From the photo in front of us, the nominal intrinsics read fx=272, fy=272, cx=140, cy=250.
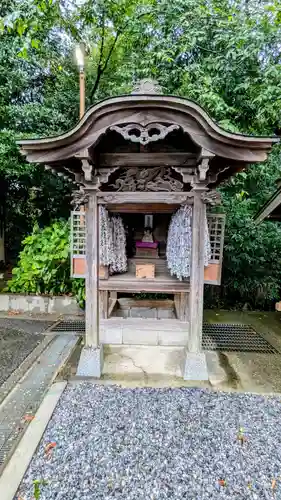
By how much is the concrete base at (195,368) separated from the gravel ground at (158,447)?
23 cm

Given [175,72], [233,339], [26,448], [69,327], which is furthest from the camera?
[175,72]

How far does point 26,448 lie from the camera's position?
6.54ft

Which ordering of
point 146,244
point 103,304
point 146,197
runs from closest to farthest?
point 146,197, point 103,304, point 146,244

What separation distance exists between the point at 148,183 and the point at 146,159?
0.25m

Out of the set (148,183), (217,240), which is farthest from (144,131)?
(217,240)

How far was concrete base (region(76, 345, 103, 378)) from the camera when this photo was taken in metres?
2.99

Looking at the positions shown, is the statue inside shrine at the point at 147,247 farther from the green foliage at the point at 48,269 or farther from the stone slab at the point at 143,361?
the green foliage at the point at 48,269

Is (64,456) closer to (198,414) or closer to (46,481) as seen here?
(46,481)

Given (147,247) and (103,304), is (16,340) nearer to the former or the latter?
(103,304)

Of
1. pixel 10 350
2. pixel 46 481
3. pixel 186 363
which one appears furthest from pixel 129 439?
pixel 10 350

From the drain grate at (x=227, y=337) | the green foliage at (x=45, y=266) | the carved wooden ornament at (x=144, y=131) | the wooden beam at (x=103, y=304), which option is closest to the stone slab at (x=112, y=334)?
the wooden beam at (x=103, y=304)

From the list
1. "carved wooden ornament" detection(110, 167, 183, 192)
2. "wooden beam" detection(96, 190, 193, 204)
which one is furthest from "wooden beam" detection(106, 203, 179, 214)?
"wooden beam" detection(96, 190, 193, 204)

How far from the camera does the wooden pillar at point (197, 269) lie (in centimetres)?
290

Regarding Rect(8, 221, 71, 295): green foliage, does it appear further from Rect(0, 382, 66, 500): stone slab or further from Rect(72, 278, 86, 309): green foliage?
Rect(0, 382, 66, 500): stone slab
